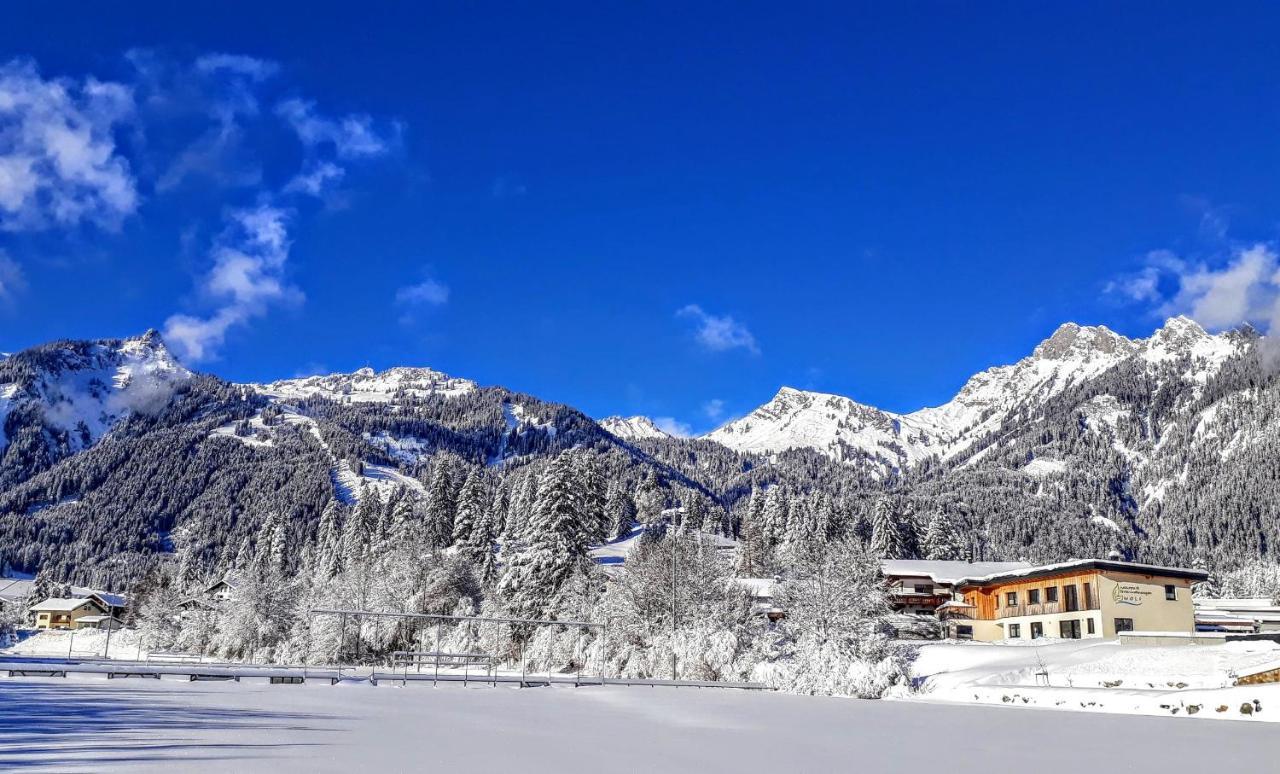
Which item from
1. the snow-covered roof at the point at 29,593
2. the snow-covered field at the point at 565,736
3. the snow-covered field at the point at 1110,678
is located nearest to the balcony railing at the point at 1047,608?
the snow-covered field at the point at 1110,678

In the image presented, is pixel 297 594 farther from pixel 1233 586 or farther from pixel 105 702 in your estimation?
pixel 1233 586

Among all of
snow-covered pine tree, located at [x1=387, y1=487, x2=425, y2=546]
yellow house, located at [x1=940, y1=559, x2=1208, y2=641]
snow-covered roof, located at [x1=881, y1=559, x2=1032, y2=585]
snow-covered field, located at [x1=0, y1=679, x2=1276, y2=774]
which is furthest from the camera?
snow-covered pine tree, located at [x1=387, y1=487, x2=425, y2=546]

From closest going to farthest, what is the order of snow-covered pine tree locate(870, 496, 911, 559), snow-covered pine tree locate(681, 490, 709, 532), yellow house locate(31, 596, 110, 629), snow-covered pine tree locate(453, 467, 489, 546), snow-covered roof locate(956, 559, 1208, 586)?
snow-covered roof locate(956, 559, 1208, 586) < snow-covered pine tree locate(453, 467, 489, 546) < snow-covered pine tree locate(870, 496, 911, 559) < snow-covered pine tree locate(681, 490, 709, 532) < yellow house locate(31, 596, 110, 629)

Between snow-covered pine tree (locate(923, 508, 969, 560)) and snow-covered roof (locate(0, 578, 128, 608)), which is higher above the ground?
snow-covered pine tree (locate(923, 508, 969, 560))

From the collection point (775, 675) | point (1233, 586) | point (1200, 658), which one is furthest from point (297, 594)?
point (1233, 586)

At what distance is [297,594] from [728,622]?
4804 cm

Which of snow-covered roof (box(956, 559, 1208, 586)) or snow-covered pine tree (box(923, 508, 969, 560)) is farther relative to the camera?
snow-covered pine tree (box(923, 508, 969, 560))

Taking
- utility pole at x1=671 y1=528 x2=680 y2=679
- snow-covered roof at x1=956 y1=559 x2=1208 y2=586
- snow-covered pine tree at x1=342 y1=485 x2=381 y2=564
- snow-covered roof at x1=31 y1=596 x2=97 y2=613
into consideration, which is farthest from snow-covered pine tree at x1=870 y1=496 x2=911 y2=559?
snow-covered roof at x1=31 y1=596 x2=97 y2=613

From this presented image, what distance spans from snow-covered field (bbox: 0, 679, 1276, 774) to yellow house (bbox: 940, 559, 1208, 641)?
104 feet

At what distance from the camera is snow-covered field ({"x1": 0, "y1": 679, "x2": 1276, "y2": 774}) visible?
12391 mm

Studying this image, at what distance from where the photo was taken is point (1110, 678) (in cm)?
3269

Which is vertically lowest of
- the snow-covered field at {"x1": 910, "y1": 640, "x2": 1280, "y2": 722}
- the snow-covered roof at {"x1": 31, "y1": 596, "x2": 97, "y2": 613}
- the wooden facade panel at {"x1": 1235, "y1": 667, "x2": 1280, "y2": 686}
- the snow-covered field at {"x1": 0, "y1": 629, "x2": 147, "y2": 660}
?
the snow-covered field at {"x1": 0, "y1": 629, "x2": 147, "y2": 660}

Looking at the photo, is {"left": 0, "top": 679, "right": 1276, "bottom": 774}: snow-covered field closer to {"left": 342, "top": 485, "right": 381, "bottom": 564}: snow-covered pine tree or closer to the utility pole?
the utility pole

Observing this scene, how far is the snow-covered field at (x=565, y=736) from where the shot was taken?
12.4 meters
